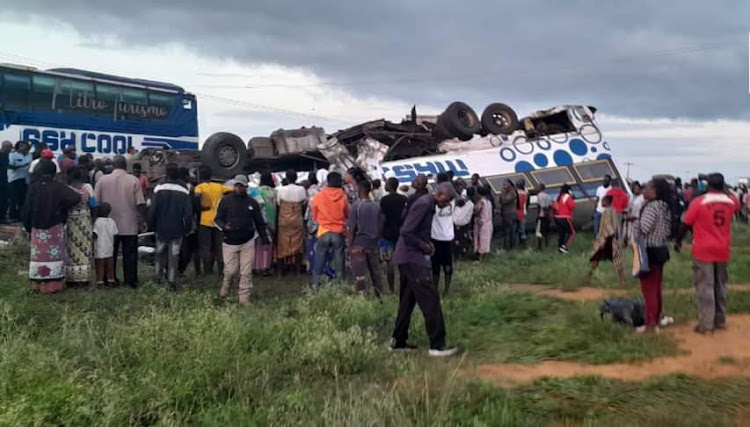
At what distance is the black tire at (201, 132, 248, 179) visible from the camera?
1466 centimetres

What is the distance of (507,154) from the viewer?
15312mm

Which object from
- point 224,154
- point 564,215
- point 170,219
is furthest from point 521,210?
point 170,219

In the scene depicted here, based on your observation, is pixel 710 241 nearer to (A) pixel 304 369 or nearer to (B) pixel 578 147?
(A) pixel 304 369

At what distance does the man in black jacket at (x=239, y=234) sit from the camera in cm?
773

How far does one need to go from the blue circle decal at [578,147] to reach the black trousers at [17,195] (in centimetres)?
1164

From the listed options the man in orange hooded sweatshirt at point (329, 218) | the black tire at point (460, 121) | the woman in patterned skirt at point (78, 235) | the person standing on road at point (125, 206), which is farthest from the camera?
the black tire at point (460, 121)

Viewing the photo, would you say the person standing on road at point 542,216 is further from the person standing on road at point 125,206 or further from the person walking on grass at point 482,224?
the person standing on road at point 125,206

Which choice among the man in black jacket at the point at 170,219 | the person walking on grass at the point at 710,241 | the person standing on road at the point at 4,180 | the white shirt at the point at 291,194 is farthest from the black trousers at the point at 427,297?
the person standing on road at the point at 4,180

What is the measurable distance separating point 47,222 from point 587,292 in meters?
7.06

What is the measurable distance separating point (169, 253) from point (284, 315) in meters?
2.21

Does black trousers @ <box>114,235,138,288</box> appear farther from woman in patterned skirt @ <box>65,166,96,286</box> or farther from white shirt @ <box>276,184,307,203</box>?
white shirt @ <box>276,184,307,203</box>

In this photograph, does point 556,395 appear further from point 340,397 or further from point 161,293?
point 161,293

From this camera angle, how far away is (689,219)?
6734 millimetres

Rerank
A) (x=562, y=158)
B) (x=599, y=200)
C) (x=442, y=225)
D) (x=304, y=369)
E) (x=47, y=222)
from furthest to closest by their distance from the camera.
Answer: (x=562, y=158), (x=599, y=200), (x=442, y=225), (x=47, y=222), (x=304, y=369)
